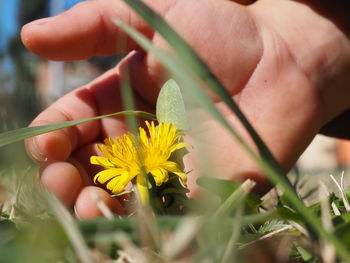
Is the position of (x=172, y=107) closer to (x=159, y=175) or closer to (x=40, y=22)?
(x=159, y=175)

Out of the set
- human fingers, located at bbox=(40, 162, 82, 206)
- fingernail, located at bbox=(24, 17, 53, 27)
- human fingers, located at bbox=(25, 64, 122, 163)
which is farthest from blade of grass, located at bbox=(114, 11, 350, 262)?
fingernail, located at bbox=(24, 17, 53, 27)

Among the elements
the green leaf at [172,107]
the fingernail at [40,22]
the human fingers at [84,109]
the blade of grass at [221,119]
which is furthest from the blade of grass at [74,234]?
the fingernail at [40,22]

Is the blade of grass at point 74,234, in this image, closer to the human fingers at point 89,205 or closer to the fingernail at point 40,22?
the human fingers at point 89,205

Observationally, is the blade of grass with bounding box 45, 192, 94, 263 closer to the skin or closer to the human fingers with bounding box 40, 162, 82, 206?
the human fingers with bounding box 40, 162, 82, 206

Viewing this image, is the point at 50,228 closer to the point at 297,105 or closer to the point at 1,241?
the point at 1,241

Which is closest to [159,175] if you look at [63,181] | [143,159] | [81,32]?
[143,159]
